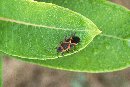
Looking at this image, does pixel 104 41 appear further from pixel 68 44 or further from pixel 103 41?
pixel 68 44

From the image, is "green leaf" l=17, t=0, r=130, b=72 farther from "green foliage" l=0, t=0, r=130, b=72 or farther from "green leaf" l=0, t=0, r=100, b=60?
"green leaf" l=0, t=0, r=100, b=60

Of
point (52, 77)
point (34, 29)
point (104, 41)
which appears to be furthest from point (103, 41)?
point (52, 77)

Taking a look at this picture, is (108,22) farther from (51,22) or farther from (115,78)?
(115,78)

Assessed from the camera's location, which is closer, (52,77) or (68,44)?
(68,44)

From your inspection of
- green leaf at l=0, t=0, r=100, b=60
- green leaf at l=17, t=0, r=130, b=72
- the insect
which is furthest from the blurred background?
green leaf at l=0, t=0, r=100, b=60

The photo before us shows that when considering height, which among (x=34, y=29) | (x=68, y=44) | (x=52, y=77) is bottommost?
(x=52, y=77)

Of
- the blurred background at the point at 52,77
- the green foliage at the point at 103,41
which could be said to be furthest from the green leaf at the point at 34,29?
the blurred background at the point at 52,77

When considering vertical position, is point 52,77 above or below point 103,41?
below
